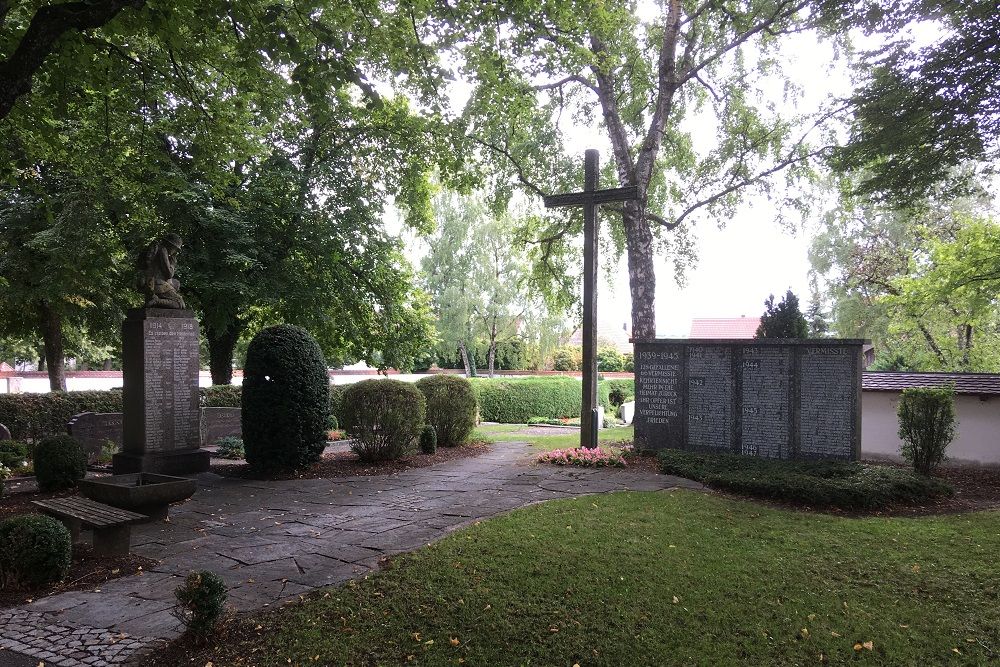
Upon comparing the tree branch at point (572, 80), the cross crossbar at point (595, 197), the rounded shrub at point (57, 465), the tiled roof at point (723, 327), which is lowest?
the rounded shrub at point (57, 465)

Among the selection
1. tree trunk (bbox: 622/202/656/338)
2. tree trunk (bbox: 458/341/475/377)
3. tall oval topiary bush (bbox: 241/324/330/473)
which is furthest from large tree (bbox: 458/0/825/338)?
tree trunk (bbox: 458/341/475/377)

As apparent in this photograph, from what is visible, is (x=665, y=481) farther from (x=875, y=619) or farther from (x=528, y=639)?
(x=528, y=639)

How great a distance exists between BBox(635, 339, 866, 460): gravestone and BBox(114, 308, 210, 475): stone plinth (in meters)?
8.03

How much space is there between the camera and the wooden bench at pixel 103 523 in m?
5.56

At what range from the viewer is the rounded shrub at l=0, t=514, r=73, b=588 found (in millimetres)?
4988

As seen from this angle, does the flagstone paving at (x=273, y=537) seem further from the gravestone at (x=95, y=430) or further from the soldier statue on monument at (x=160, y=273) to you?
the gravestone at (x=95, y=430)

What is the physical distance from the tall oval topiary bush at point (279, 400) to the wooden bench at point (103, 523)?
3.94 meters

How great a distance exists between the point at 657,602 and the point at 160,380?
8.64 m

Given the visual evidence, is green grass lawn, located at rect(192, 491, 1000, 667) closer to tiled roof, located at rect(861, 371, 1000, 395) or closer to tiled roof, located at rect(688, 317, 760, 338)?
tiled roof, located at rect(861, 371, 1000, 395)

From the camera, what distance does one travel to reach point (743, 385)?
10.9 metres

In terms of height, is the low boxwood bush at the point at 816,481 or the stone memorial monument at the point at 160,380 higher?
the stone memorial monument at the point at 160,380

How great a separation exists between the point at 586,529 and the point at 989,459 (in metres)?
10.7

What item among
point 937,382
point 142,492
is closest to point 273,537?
point 142,492

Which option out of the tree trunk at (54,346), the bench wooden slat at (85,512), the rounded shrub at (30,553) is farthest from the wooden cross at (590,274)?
the tree trunk at (54,346)
